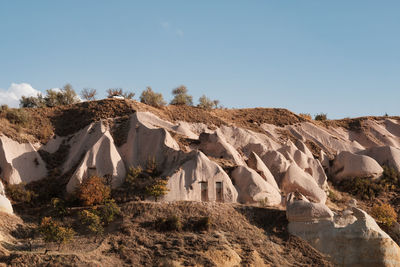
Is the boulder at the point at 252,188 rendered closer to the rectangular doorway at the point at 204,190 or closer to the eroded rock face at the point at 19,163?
the rectangular doorway at the point at 204,190

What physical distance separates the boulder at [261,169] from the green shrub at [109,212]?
37.0 ft

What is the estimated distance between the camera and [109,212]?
91.4 ft

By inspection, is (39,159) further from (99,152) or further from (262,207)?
(262,207)

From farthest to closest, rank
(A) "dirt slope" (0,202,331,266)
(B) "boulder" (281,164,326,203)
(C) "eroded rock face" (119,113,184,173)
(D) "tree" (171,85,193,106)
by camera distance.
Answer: (D) "tree" (171,85,193,106) → (B) "boulder" (281,164,326,203) → (C) "eroded rock face" (119,113,184,173) → (A) "dirt slope" (0,202,331,266)

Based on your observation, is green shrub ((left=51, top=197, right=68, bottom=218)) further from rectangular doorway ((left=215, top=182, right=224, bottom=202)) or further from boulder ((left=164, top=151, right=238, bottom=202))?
rectangular doorway ((left=215, top=182, right=224, bottom=202))

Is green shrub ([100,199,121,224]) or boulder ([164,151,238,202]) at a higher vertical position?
boulder ([164,151,238,202])

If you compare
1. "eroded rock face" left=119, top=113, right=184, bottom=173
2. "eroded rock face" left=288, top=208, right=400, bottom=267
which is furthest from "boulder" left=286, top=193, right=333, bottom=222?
"eroded rock face" left=119, top=113, right=184, bottom=173

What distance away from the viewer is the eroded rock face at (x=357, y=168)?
39.8 metres

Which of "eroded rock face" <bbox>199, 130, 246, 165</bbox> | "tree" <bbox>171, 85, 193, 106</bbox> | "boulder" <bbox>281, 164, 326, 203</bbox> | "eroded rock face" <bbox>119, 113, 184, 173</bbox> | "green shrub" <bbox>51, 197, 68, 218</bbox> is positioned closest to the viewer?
"green shrub" <bbox>51, 197, 68, 218</bbox>

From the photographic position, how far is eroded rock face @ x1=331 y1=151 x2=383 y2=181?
39.8 metres

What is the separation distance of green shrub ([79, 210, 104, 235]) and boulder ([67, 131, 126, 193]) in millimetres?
4196

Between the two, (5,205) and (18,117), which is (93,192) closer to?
(5,205)

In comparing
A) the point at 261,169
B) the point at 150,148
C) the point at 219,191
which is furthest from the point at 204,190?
the point at 150,148

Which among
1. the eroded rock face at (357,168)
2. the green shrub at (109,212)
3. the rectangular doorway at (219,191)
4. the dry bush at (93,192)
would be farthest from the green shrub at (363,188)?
the green shrub at (109,212)
